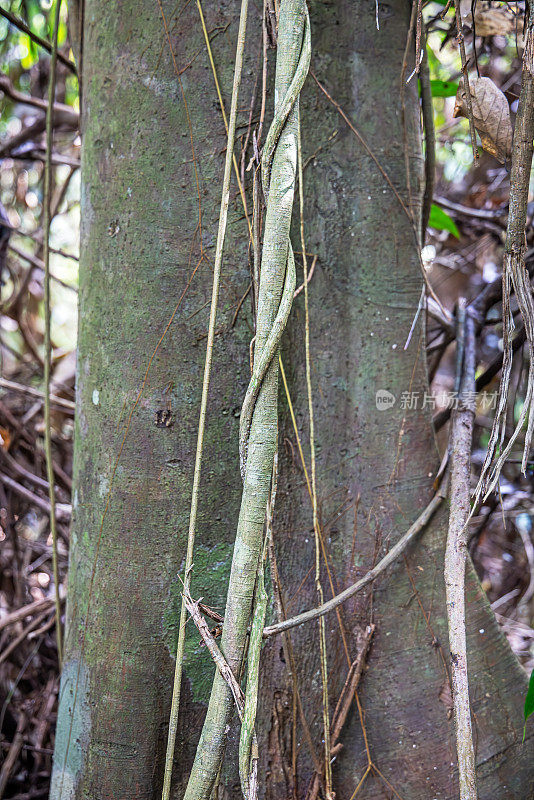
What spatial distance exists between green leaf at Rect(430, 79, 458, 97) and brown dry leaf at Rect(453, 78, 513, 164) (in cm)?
40

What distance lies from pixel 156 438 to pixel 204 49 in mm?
581

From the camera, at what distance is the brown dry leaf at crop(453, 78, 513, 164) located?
0.94m

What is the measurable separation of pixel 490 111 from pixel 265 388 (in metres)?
0.57

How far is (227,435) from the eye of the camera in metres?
0.92

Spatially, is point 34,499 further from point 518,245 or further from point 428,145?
point 518,245

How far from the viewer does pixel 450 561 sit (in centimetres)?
92

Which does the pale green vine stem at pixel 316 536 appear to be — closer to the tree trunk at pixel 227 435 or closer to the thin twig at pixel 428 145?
the tree trunk at pixel 227 435

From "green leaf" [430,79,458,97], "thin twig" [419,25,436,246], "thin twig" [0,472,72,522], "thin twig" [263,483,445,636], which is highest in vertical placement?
"green leaf" [430,79,458,97]

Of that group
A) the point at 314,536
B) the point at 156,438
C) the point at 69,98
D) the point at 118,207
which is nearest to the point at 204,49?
the point at 118,207

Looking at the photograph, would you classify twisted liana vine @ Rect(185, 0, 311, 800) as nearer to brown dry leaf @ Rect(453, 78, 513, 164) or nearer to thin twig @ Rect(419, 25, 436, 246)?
brown dry leaf @ Rect(453, 78, 513, 164)

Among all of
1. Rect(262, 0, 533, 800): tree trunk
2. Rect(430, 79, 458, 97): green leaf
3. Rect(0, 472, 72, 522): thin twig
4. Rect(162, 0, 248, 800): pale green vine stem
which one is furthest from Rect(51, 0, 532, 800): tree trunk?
Rect(0, 472, 72, 522): thin twig

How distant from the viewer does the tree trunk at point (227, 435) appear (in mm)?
911

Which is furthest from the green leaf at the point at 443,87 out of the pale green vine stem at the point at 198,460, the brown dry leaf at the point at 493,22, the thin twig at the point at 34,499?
the thin twig at the point at 34,499

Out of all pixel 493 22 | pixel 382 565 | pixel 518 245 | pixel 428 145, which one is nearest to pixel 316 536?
pixel 382 565
